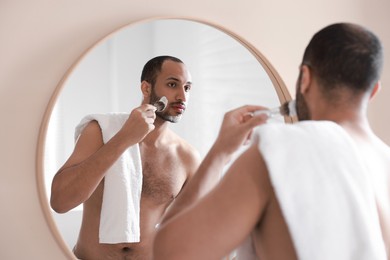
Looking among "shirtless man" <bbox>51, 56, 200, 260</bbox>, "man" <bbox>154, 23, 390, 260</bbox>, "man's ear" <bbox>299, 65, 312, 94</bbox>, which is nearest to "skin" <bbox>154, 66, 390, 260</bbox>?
"man" <bbox>154, 23, 390, 260</bbox>

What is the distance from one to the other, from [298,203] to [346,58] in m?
0.26

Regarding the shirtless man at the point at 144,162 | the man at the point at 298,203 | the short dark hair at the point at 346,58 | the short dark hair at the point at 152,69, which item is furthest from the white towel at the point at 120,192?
the short dark hair at the point at 346,58

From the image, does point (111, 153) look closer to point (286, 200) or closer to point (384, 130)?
point (286, 200)

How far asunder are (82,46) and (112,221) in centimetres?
47

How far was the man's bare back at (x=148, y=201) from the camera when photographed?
1.36 meters

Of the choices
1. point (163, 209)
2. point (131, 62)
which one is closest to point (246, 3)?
point (131, 62)

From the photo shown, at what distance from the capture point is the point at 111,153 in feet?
4.42

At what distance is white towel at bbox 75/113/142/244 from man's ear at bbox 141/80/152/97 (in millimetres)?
86

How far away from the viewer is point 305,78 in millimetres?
885

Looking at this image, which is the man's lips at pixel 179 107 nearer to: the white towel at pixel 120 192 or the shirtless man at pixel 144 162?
the shirtless man at pixel 144 162

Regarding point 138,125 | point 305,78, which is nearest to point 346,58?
point 305,78

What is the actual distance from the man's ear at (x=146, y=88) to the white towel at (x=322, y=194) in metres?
0.68

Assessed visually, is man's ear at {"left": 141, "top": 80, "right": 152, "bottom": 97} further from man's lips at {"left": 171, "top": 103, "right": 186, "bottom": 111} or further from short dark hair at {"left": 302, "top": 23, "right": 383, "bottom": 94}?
short dark hair at {"left": 302, "top": 23, "right": 383, "bottom": 94}

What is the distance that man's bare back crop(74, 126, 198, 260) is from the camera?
1355mm
